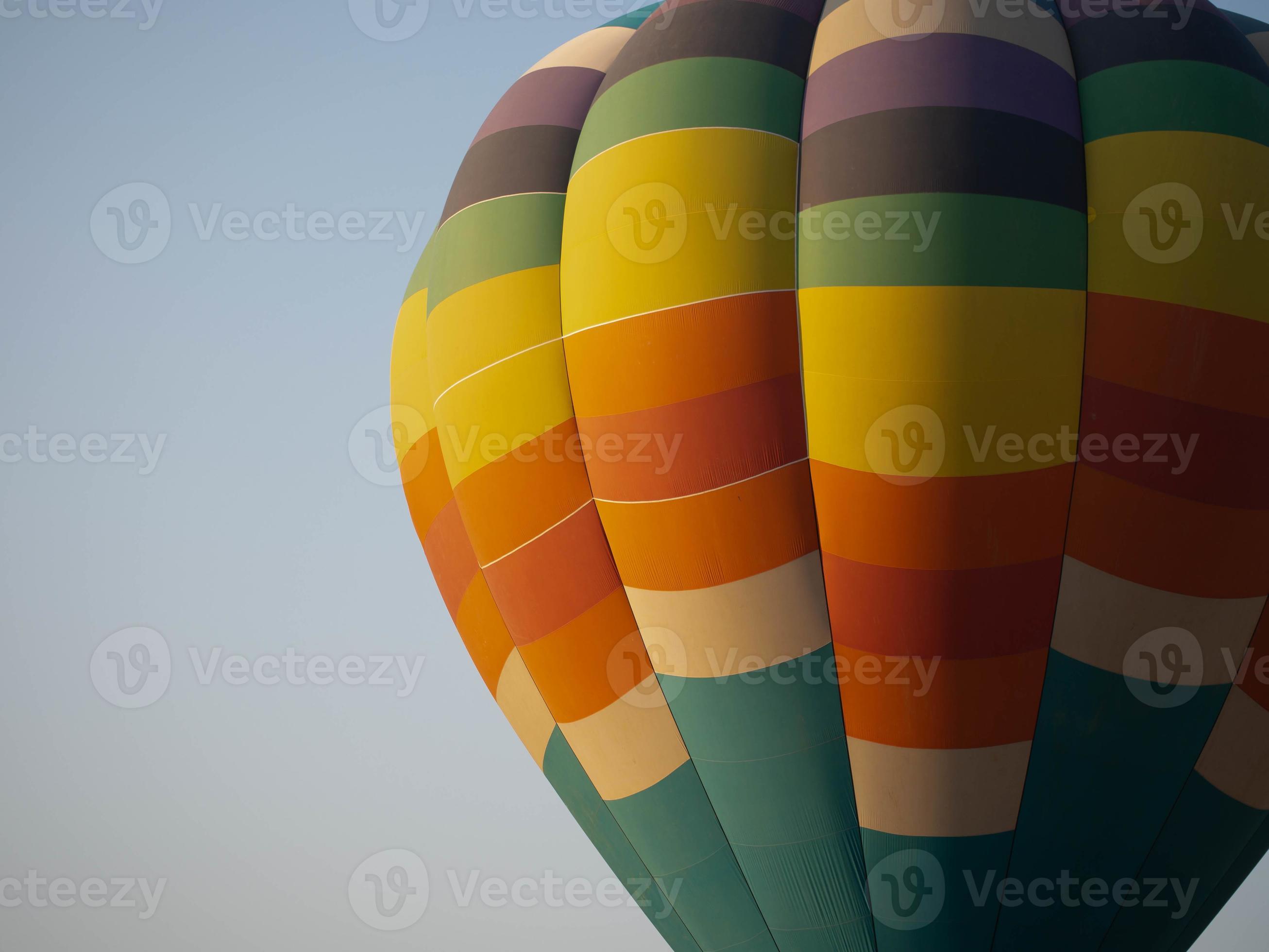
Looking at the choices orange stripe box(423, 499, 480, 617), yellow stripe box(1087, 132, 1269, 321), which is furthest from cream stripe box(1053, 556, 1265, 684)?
orange stripe box(423, 499, 480, 617)

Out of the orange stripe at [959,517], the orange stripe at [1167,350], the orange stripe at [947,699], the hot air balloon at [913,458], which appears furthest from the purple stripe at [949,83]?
the orange stripe at [947,699]

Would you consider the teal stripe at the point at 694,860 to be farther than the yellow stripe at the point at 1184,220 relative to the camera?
Yes

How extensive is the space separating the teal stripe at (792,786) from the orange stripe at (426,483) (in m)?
1.88

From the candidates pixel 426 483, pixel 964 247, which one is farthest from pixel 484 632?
pixel 964 247

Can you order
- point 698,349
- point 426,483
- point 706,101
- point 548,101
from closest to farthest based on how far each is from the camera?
1. point 698,349
2. point 706,101
3. point 548,101
4. point 426,483

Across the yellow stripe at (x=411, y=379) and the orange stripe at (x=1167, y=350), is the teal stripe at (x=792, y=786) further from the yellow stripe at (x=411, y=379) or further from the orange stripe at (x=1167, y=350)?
the yellow stripe at (x=411, y=379)

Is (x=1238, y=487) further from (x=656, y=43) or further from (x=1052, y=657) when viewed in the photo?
(x=656, y=43)

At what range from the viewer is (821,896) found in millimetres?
5578

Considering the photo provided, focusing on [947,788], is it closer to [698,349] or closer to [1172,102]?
[698,349]

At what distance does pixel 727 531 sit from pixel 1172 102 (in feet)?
9.11

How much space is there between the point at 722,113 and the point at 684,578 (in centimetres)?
218

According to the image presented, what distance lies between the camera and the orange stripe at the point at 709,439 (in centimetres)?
528

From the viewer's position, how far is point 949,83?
537 cm

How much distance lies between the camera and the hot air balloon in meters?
5.12
